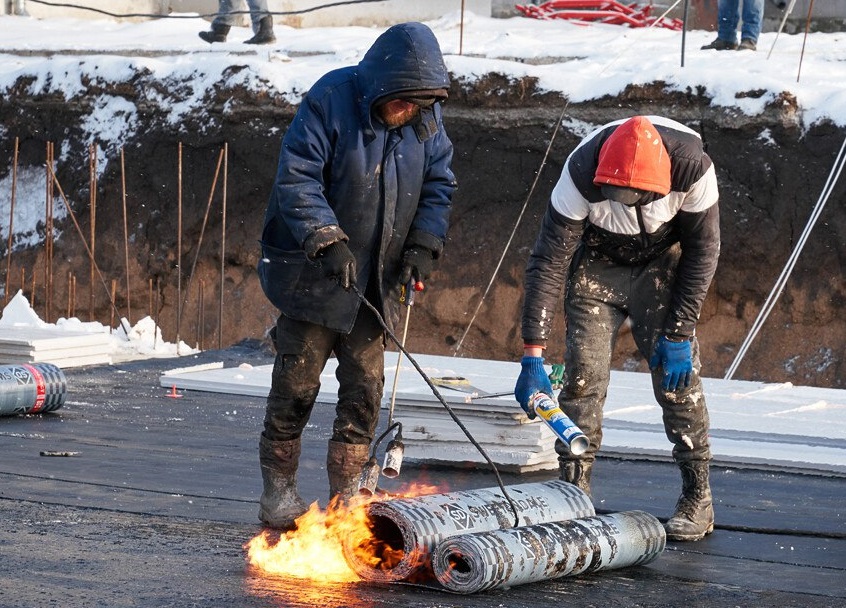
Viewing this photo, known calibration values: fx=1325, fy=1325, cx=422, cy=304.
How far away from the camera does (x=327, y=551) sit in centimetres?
438

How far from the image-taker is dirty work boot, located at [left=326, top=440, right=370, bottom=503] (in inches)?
194

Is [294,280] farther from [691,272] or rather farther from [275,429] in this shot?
[691,272]

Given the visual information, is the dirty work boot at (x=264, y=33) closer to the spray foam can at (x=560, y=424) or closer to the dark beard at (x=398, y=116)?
the dark beard at (x=398, y=116)

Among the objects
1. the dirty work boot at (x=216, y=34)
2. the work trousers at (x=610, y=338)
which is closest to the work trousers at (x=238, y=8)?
the dirty work boot at (x=216, y=34)

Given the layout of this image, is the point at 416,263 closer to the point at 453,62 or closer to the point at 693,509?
the point at 693,509

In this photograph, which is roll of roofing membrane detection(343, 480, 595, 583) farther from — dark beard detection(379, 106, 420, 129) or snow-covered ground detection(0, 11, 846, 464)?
snow-covered ground detection(0, 11, 846, 464)

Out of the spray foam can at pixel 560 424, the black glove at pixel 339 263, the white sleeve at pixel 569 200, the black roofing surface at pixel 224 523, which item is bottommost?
the black roofing surface at pixel 224 523

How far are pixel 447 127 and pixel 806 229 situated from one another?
12.0ft

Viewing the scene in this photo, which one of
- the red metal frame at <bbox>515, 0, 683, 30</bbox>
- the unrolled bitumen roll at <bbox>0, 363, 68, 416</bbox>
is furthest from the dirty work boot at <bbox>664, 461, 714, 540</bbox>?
the red metal frame at <bbox>515, 0, 683, 30</bbox>

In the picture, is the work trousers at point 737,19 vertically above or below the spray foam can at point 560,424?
above

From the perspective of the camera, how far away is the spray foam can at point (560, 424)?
450cm

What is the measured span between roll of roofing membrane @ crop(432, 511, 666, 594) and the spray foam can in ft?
0.86

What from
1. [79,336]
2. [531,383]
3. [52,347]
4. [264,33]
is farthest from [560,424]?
[264,33]

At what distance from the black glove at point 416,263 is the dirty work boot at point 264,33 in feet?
35.8
